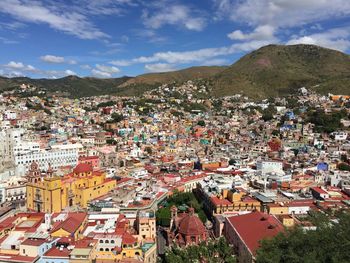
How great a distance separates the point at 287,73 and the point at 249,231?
137 meters

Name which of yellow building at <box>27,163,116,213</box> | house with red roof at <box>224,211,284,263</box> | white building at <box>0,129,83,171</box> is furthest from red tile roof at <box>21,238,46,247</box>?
white building at <box>0,129,83,171</box>

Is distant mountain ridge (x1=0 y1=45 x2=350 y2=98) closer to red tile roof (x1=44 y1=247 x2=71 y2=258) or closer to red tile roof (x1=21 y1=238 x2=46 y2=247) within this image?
red tile roof (x1=44 y1=247 x2=71 y2=258)

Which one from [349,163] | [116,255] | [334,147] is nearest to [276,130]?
[334,147]

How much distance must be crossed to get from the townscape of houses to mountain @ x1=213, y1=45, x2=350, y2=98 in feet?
96.9

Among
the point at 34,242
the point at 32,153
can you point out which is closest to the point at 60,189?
the point at 34,242

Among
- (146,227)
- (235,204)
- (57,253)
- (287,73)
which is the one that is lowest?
(57,253)

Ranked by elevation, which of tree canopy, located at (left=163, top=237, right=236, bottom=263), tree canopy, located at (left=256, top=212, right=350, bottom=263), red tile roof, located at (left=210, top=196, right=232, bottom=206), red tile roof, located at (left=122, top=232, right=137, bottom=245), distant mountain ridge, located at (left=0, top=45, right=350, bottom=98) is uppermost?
distant mountain ridge, located at (left=0, top=45, right=350, bottom=98)

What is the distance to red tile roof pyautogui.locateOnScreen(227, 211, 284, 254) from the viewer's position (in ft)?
84.2

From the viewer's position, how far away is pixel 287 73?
15412 centimetres

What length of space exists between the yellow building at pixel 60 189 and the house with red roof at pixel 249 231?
51.5 feet

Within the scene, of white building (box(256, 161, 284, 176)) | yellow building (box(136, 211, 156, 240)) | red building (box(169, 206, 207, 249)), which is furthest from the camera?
white building (box(256, 161, 284, 176))

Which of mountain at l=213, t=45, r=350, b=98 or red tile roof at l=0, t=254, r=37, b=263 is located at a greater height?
mountain at l=213, t=45, r=350, b=98

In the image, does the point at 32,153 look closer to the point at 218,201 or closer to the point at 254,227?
the point at 218,201

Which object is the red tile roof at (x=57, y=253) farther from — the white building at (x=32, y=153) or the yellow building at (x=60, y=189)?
the white building at (x=32, y=153)
